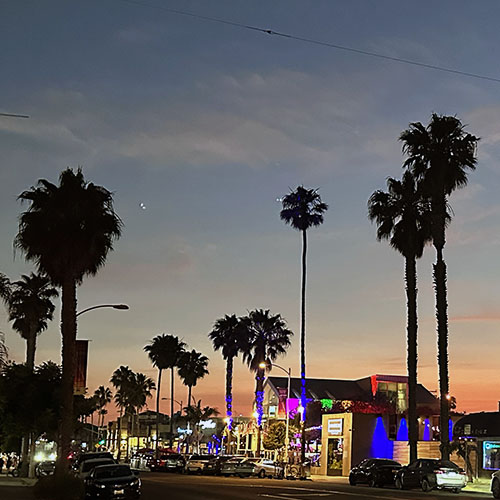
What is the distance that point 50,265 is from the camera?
120 feet

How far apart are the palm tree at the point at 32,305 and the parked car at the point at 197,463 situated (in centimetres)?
1513

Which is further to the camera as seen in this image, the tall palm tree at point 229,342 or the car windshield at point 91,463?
the tall palm tree at point 229,342

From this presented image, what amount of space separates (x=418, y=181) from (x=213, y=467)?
89.8ft

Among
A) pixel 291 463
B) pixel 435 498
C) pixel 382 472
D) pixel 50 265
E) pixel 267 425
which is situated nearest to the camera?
pixel 435 498

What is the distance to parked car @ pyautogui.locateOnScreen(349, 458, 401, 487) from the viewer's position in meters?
46.3

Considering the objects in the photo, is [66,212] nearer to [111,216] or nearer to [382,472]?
[111,216]

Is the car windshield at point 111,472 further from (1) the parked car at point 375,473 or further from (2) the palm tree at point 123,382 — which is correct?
(2) the palm tree at point 123,382

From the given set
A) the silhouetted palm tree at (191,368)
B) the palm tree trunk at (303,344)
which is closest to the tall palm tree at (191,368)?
the silhouetted palm tree at (191,368)

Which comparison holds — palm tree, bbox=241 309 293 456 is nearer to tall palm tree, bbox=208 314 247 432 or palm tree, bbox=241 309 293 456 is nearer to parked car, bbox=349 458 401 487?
tall palm tree, bbox=208 314 247 432

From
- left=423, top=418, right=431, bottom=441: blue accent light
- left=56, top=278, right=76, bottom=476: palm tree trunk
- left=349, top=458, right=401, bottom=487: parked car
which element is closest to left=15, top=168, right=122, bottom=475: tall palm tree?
left=56, top=278, right=76, bottom=476: palm tree trunk

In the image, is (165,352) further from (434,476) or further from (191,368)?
(434,476)

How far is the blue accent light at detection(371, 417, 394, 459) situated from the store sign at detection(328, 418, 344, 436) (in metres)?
2.89

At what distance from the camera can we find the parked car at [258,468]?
196 ft

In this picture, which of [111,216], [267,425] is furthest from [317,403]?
[111,216]
